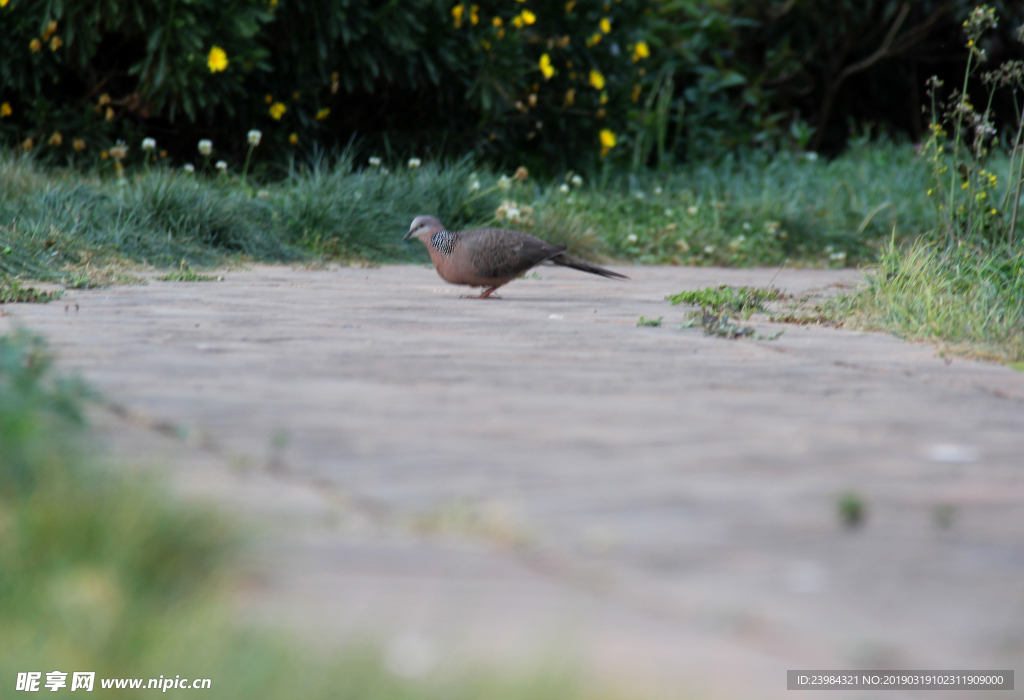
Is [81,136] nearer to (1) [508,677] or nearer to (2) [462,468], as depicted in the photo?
(2) [462,468]

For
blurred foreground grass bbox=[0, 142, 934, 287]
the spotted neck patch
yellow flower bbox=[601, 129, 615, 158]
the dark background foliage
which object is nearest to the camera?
the spotted neck patch

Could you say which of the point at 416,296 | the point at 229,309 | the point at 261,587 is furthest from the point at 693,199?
the point at 261,587

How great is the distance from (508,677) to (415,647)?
0.10 m

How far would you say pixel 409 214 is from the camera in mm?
7246

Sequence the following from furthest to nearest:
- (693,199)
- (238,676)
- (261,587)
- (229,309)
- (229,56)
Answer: (693,199) < (229,56) < (229,309) < (261,587) < (238,676)

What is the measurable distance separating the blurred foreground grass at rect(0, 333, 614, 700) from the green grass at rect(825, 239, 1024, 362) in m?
2.69

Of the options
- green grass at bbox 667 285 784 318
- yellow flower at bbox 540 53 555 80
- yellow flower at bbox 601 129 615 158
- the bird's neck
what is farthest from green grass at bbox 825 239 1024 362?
yellow flower at bbox 601 129 615 158

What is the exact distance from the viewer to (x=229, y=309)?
3.82 meters

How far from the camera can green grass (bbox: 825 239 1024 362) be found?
3.53 metres

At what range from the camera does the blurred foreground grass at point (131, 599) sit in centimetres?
102

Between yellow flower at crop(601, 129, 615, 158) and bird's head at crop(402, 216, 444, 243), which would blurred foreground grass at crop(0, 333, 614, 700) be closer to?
bird's head at crop(402, 216, 444, 243)

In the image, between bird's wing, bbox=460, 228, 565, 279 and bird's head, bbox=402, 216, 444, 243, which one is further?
bird's head, bbox=402, 216, 444, 243

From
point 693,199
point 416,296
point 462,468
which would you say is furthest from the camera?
point 693,199

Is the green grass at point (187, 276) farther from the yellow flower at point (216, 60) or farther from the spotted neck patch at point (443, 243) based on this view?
the yellow flower at point (216, 60)
